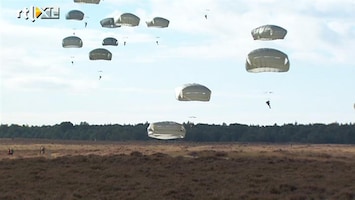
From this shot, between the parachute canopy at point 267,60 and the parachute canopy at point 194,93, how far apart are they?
18.8 feet

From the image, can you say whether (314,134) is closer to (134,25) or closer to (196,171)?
(134,25)

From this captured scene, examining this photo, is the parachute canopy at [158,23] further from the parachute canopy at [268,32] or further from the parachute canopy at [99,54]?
the parachute canopy at [268,32]

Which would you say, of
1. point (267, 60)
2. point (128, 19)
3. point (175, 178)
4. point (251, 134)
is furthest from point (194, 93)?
point (251, 134)

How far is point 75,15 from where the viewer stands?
78438 mm

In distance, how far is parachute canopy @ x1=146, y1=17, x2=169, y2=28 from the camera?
72188 mm

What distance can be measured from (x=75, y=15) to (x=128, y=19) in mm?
9679

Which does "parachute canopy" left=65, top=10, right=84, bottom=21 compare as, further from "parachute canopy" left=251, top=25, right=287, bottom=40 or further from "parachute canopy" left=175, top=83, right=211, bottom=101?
"parachute canopy" left=251, top=25, right=287, bottom=40

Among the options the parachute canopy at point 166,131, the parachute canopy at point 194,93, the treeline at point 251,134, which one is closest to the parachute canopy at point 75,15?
the parachute canopy at point 166,131

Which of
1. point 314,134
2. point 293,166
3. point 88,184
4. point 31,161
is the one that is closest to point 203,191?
point 88,184

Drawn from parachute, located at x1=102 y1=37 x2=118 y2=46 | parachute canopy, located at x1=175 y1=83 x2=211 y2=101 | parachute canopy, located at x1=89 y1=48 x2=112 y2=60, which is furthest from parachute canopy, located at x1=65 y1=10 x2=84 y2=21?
parachute canopy, located at x1=175 y1=83 x2=211 y2=101

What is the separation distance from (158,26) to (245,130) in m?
106

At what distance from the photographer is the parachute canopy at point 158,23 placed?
72188 millimetres

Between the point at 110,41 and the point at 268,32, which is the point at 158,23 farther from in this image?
the point at 268,32

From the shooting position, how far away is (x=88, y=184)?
150 ft
